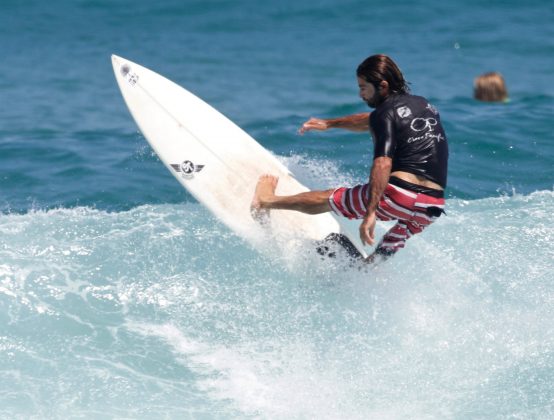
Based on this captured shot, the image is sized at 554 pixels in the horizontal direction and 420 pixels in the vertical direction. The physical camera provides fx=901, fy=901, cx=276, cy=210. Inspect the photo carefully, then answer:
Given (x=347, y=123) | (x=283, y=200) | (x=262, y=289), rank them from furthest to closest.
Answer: (x=347, y=123) → (x=262, y=289) → (x=283, y=200)

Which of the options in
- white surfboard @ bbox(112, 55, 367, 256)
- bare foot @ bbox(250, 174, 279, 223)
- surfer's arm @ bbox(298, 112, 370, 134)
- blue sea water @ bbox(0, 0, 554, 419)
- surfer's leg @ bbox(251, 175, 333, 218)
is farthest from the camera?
white surfboard @ bbox(112, 55, 367, 256)

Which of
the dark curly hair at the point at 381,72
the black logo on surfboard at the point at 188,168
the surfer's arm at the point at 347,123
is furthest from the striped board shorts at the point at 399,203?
the black logo on surfboard at the point at 188,168

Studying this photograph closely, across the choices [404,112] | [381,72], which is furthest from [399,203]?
[381,72]

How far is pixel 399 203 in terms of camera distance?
7.13 meters

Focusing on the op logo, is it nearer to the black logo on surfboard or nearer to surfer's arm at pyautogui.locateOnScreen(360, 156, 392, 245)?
surfer's arm at pyautogui.locateOnScreen(360, 156, 392, 245)

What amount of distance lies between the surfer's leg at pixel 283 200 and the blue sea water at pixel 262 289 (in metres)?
0.54

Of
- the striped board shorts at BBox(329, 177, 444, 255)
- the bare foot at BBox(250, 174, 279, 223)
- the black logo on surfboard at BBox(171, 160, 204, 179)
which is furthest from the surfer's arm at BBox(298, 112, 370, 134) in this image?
the black logo on surfboard at BBox(171, 160, 204, 179)

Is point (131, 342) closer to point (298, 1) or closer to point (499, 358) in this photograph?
point (499, 358)

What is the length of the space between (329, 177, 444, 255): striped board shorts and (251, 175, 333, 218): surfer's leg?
101 mm

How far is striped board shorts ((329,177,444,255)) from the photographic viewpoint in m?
7.09

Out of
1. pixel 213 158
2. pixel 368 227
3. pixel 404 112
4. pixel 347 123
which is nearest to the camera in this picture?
pixel 368 227

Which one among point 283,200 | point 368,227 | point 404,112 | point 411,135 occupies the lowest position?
point 283,200

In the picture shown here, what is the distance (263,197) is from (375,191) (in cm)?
162

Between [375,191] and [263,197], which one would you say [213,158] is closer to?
[263,197]
